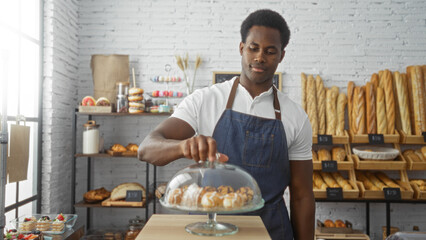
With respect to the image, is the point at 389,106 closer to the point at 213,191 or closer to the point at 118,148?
the point at 118,148

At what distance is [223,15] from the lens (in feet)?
13.7

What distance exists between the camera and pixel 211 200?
104cm

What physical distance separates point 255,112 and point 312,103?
7.82 feet

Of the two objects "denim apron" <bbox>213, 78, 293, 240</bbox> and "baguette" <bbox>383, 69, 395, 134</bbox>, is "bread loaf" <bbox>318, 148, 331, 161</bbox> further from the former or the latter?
"denim apron" <bbox>213, 78, 293, 240</bbox>

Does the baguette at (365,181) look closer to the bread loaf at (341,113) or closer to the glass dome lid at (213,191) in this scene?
the bread loaf at (341,113)

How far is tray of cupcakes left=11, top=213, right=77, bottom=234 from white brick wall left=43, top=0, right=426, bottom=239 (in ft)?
4.34

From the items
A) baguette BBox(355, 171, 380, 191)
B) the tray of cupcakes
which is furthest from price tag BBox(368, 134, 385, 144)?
the tray of cupcakes

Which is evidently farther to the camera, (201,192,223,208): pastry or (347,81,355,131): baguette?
(347,81,355,131): baguette

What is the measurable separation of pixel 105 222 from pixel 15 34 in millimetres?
2213

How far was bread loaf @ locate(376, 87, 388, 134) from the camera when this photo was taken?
3723mm

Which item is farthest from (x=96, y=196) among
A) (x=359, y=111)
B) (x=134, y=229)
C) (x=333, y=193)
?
(x=359, y=111)

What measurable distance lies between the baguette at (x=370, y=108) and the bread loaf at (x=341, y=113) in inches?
9.0

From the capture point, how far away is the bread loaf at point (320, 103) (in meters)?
3.82

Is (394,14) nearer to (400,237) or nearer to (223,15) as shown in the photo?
(223,15)
